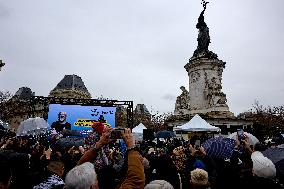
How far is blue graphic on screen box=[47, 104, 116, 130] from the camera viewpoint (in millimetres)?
18578

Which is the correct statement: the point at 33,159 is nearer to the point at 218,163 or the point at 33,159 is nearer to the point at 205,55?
the point at 218,163

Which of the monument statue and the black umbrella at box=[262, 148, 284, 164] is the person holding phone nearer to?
the black umbrella at box=[262, 148, 284, 164]

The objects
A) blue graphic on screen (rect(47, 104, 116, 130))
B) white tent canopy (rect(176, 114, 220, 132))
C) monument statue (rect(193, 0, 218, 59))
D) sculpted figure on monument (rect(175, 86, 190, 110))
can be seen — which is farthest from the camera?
sculpted figure on monument (rect(175, 86, 190, 110))

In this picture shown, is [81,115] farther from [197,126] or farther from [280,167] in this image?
[280,167]

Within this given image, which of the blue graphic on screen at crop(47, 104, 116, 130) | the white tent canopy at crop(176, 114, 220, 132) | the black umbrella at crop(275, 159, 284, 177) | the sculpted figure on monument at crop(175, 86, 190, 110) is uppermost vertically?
the sculpted figure on monument at crop(175, 86, 190, 110)

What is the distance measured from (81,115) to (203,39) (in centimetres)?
1544

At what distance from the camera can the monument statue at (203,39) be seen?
28.8 metres

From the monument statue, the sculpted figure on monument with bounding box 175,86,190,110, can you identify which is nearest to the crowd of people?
the monument statue

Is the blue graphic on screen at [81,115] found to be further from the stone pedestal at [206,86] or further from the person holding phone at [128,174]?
the person holding phone at [128,174]

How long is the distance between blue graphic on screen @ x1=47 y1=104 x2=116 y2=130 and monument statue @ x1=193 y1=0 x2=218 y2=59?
41.1ft

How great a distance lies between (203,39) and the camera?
97.7ft

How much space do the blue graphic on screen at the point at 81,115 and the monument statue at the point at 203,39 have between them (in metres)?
12.5

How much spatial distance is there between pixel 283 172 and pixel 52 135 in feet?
29.7

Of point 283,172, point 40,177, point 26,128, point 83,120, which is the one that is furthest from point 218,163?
point 83,120
